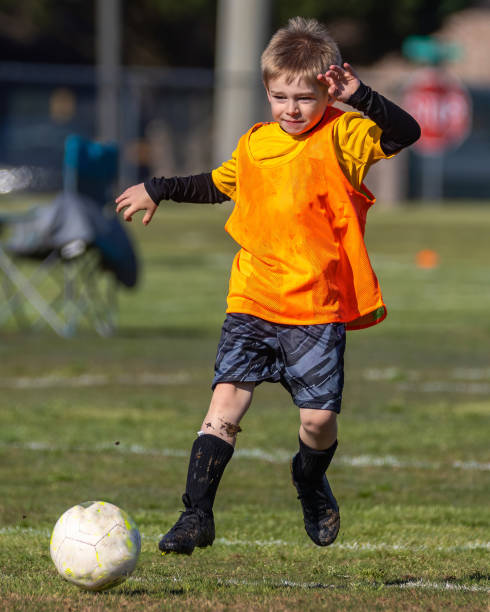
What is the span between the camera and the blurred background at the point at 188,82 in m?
29.2

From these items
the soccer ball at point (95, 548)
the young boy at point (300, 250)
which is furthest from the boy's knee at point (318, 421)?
the soccer ball at point (95, 548)

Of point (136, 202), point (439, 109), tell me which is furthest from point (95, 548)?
point (439, 109)

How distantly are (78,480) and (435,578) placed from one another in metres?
2.52

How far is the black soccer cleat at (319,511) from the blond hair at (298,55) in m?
1.48

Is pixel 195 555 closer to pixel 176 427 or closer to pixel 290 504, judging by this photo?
pixel 290 504

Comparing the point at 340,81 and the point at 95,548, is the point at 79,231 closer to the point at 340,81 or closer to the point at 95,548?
the point at 340,81

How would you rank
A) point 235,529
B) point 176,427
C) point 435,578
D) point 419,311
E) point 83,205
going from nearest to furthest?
point 435,578, point 235,529, point 176,427, point 83,205, point 419,311

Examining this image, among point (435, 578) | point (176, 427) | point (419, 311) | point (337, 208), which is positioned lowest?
point (419, 311)

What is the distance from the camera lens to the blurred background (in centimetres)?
2922

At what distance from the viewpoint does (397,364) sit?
1146 centimetres

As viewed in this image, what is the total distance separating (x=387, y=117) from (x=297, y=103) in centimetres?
33

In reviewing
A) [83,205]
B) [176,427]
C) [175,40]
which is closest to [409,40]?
[175,40]

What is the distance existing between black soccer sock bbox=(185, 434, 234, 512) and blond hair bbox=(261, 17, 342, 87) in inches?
53.1

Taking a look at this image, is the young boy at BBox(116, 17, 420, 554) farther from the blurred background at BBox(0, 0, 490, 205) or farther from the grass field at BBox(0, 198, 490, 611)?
the blurred background at BBox(0, 0, 490, 205)
